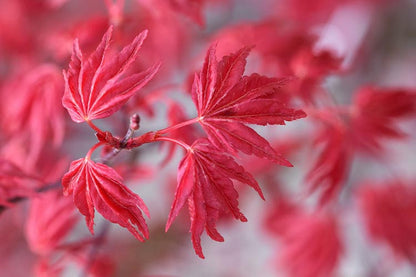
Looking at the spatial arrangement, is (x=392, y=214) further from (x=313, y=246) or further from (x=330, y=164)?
(x=330, y=164)

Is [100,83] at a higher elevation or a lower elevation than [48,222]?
higher

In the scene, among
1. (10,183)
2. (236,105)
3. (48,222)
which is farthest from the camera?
(48,222)

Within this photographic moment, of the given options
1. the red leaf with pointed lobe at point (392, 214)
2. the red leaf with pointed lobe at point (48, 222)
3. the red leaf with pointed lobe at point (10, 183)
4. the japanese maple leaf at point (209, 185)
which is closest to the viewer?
the japanese maple leaf at point (209, 185)

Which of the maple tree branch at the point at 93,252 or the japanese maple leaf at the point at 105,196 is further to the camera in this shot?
the maple tree branch at the point at 93,252

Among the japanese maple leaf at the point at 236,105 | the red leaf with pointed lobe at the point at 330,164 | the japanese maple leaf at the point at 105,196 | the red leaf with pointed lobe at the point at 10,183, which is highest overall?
the japanese maple leaf at the point at 236,105

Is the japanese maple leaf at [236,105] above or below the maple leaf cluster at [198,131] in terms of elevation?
above

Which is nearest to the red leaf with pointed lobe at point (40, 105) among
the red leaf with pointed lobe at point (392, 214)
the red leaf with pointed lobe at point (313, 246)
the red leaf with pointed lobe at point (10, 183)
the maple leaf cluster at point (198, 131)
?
the maple leaf cluster at point (198, 131)

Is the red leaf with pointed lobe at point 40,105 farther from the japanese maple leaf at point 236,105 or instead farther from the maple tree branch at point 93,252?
the japanese maple leaf at point 236,105

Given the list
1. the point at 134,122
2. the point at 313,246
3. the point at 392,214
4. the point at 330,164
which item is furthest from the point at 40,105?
the point at 392,214
